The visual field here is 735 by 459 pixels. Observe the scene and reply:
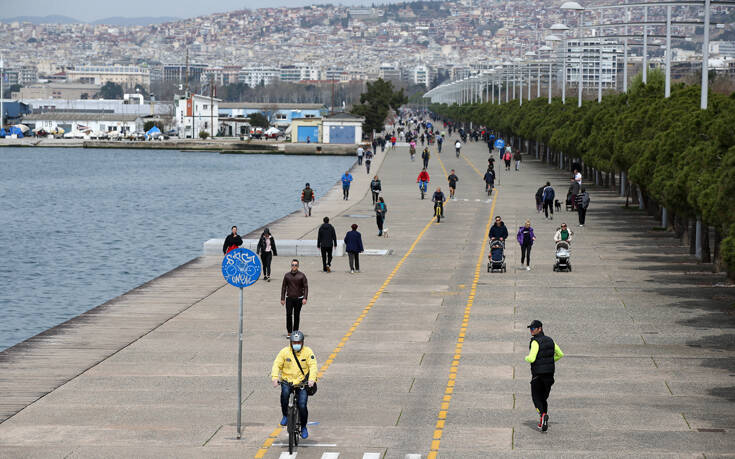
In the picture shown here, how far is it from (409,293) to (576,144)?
158ft

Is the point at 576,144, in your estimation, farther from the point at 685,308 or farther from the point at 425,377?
the point at 425,377

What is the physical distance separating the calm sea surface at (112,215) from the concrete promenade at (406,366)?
34.6ft

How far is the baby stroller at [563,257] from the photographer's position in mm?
37125

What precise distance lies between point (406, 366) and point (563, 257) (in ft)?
50.0

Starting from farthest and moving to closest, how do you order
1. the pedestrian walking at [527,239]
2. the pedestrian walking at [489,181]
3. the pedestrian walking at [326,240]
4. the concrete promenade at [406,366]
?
the pedestrian walking at [489,181] → the pedestrian walking at [527,239] → the pedestrian walking at [326,240] → the concrete promenade at [406,366]

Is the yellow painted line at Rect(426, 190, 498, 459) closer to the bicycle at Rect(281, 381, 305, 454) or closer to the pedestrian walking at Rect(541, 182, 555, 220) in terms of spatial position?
the bicycle at Rect(281, 381, 305, 454)

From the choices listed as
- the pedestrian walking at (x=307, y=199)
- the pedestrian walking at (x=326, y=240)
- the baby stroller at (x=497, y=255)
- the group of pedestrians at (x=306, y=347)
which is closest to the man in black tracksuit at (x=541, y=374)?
the group of pedestrians at (x=306, y=347)

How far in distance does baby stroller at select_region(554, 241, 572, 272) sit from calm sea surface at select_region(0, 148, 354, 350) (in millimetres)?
15945

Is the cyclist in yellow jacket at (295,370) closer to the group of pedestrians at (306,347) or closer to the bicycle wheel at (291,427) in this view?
the group of pedestrians at (306,347)

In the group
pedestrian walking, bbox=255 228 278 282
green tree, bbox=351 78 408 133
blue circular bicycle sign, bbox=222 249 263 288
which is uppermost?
green tree, bbox=351 78 408 133

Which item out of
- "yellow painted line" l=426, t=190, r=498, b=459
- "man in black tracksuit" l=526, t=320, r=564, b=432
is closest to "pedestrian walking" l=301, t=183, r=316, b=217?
"yellow painted line" l=426, t=190, r=498, b=459

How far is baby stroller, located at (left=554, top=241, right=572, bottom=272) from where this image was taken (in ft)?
122

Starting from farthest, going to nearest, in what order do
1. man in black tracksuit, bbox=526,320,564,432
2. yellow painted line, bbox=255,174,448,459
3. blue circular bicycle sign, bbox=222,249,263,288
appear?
blue circular bicycle sign, bbox=222,249,263,288
man in black tracksuit, bbox=526,320,564,432
yellow painted line, bbox=255,174,448,459

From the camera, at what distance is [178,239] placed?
7200 cm
